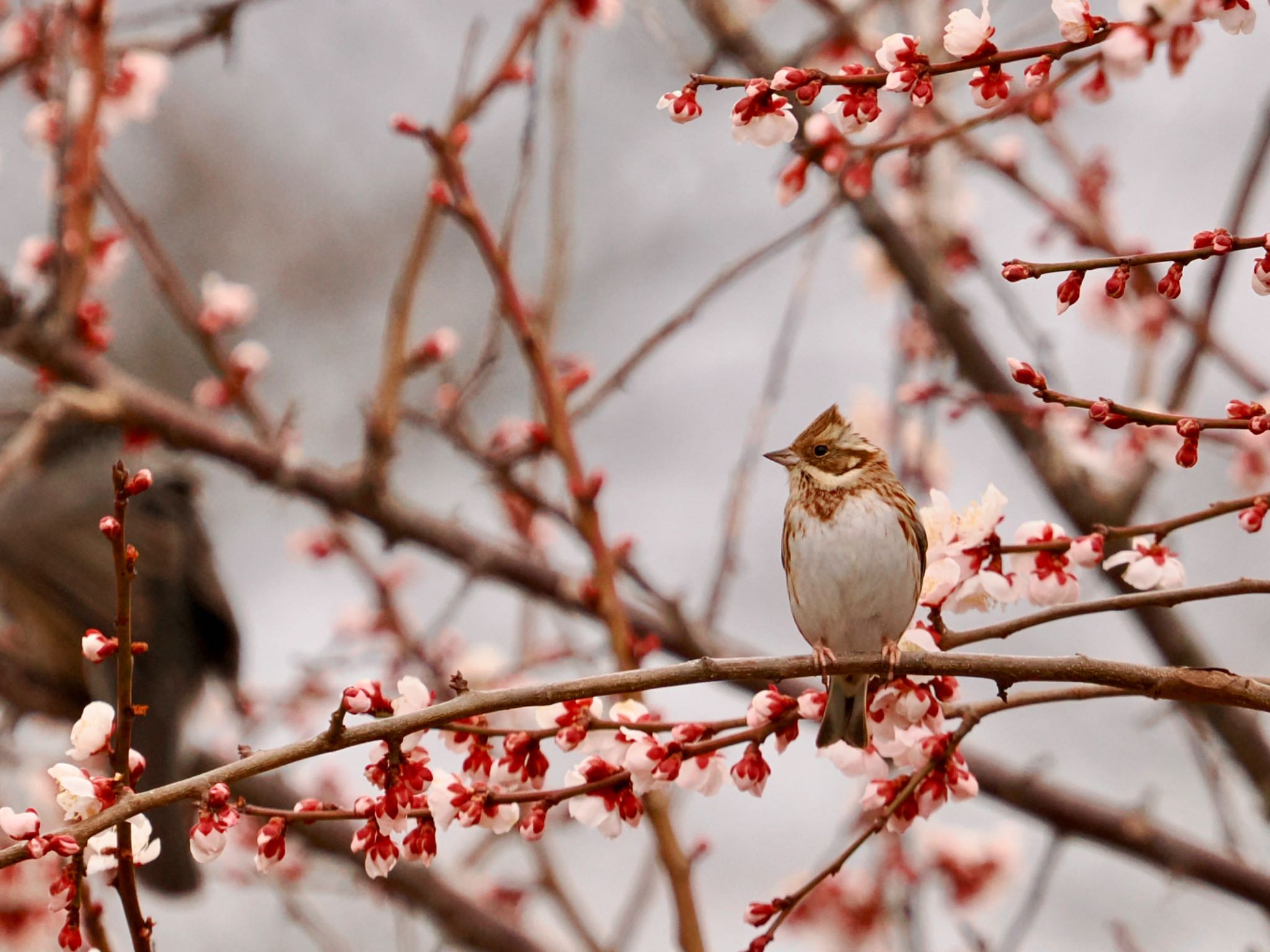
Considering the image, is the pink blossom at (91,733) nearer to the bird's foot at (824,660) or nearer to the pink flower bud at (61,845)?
the pink flower bud at (61,845)

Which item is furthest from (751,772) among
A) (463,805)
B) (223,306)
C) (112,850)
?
(223,306)

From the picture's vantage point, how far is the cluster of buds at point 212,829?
4.03 feet

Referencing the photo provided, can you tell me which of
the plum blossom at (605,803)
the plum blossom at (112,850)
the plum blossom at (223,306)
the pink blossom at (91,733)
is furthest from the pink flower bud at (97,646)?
the plum blossom at (223,306)

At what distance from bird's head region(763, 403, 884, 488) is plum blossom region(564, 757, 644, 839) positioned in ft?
2.28

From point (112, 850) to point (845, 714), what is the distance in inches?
33.6

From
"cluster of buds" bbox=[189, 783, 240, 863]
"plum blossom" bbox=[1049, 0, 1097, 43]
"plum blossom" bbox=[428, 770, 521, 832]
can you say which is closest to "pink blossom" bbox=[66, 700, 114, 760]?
"cluster of buds" bbox=[189, 783, 240, 863]

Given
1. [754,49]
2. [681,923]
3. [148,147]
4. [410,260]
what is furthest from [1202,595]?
[148,147]

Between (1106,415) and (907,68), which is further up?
(907,68)

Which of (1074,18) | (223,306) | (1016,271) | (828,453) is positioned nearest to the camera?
(1016,271)

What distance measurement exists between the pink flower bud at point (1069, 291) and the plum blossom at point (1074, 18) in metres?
0.26

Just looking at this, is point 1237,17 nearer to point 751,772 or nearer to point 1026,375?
point 1026,375

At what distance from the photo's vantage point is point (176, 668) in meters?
3.98

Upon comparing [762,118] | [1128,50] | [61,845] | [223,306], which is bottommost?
[61,845]

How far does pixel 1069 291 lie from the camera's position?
127 cm
